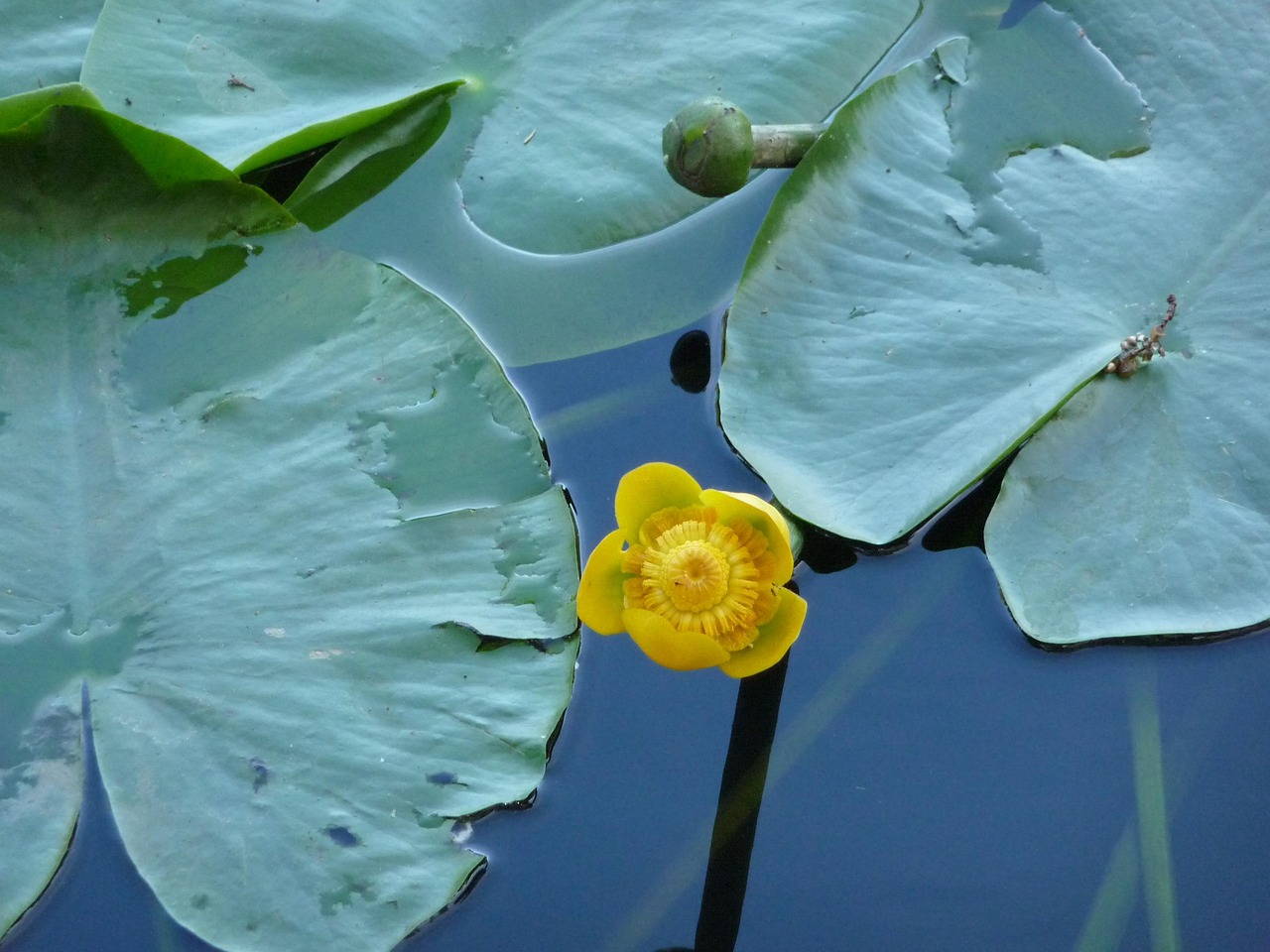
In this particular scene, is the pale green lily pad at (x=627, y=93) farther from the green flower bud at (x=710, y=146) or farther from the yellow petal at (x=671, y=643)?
the yellow petal at (x=671, y=643)

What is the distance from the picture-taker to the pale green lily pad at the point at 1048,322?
145 cm

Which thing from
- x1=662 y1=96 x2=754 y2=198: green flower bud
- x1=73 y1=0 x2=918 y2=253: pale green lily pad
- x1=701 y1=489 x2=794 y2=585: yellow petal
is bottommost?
x1=701 y1=489 x2=794 y2=585: yellow petal

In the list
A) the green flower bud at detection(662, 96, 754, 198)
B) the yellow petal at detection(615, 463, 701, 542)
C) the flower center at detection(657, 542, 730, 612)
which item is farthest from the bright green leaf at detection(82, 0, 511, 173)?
the flower center at detection(657, 542, 730, 612)

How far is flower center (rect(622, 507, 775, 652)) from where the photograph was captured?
1307mm

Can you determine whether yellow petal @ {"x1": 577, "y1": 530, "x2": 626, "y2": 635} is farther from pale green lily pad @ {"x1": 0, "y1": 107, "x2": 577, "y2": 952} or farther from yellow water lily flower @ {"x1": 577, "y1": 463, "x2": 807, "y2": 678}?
pale green lily pad @ {"x1": 0, "y1": 107, "x2": 577, "y2": 952}

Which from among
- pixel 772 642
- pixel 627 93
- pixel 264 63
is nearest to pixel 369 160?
pixel 264 63

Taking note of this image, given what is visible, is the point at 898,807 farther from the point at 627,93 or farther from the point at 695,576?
the point at 627,93

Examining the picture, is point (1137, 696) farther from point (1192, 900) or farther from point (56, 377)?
point (56, 377)

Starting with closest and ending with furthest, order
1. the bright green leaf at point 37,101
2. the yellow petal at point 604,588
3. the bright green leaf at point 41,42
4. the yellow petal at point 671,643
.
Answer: the yellow petal at point 671,643 < the yellow petal at point 604,588 < the bright green leaf at point 37,101 < the bright green leaf at point 41,42

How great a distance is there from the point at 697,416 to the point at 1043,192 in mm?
664

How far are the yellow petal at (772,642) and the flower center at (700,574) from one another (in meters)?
0.02

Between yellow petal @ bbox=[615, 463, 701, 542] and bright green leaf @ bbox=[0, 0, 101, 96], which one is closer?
yellow petal @ bbox=[615, 463, 701, 542]

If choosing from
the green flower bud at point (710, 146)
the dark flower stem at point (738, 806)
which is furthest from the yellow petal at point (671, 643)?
the green flower bud at point (710, 146)

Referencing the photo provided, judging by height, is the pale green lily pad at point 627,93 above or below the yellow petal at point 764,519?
above
